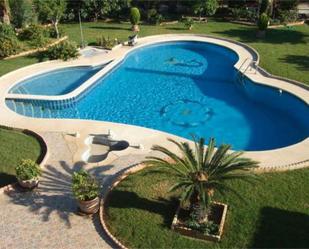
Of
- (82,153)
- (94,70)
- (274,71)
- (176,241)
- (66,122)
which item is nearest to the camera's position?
(176,241)

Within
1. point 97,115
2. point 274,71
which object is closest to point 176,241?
point 97,115

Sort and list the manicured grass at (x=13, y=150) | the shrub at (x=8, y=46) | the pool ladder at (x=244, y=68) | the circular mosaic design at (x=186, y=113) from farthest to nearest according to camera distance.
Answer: the shrub at (x=8, y=46)
the pool ladder at (x=244, y=68)
the circular mosaic design at (x=186, y=113)
the manicured grass at (x=13, y=150)

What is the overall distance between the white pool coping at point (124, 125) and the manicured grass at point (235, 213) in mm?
1449

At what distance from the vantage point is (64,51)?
99.2 ft

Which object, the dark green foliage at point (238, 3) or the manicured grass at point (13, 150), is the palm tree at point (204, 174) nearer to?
the manicured grass at point (13, 150)

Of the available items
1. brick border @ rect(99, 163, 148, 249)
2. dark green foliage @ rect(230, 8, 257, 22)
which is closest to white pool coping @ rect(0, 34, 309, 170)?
brick border @ rect(99, 163, 148, 249)

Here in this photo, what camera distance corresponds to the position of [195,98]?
83.9 feet

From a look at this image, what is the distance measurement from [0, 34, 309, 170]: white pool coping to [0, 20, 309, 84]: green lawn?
3.57 feet

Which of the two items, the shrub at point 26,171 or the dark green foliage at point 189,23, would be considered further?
the dark green foliage at point 189,23

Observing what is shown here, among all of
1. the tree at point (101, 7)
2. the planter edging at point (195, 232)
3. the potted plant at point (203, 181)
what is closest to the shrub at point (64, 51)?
the tree at point (101, 7)

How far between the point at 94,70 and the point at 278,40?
1616cm

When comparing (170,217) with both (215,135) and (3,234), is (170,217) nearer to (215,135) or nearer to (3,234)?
(3,234)

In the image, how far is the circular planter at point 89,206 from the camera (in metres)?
14.2

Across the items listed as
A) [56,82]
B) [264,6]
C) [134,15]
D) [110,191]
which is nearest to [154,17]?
[134,15]
